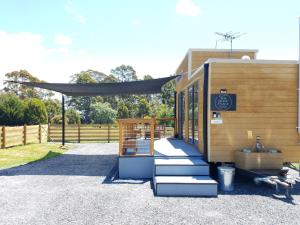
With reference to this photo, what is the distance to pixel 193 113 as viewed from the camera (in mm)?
8820

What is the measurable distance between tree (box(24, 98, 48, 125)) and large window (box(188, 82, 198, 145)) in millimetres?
12358

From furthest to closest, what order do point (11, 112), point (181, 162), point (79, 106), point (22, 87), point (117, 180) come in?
point (79, 106)
point (22, 87)
point (11, 112)
point (117, 180)
point (181, 162)

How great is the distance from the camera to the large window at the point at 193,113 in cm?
837

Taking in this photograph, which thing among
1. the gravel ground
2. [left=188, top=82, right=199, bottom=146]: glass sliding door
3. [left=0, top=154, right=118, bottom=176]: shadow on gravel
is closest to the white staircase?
the gravel ground

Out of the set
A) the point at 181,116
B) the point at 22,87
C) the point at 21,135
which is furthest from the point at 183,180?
the point at 22,87

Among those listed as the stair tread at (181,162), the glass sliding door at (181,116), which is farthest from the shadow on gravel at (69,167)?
the glass sliding door at (181,116)

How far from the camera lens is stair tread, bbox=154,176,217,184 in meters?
5.65

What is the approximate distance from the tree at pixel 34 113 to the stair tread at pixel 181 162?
13.7m

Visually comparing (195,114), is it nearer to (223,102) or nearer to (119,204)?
(223,102)

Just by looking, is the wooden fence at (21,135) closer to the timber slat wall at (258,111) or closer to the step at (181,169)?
the step at (181,169)

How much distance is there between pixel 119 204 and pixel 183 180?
5.15 feet

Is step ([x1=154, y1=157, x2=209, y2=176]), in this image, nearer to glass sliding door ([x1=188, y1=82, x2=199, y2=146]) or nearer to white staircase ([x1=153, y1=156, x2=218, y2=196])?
white staircase ([x1=153, y1=156, x2=218, y2=196])

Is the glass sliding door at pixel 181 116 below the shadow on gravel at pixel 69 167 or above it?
above

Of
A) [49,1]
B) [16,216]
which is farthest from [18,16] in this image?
[16,216]
